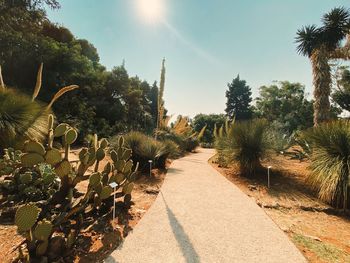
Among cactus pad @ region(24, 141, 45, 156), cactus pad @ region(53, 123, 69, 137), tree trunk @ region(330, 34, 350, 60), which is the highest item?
tree trunk @ region(330, 34, 350, 60)

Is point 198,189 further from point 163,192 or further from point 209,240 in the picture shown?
point 209,240

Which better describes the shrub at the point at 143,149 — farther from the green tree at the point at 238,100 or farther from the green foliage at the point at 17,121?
the green tree at the point at 238,100

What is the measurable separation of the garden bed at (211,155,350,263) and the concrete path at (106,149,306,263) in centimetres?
26

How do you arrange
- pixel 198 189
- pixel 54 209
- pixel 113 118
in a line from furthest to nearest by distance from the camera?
pixel 113 118, pixel 198 189, pixel 54 209

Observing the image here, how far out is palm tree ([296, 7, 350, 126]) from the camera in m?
11.2

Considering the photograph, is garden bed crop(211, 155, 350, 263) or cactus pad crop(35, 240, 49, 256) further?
garden bed crop(211, 155, 350, 263)

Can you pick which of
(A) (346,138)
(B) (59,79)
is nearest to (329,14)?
(A) (346,138)

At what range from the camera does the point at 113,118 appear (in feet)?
59.2

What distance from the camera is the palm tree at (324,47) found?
11172 millimetres

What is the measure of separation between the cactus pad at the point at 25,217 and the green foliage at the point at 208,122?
29910 millimetres

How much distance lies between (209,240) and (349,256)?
5.85 ft

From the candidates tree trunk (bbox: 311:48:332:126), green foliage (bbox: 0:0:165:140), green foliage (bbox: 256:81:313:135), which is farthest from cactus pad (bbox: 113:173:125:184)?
green foliage (bbox: 256:81:313:135)

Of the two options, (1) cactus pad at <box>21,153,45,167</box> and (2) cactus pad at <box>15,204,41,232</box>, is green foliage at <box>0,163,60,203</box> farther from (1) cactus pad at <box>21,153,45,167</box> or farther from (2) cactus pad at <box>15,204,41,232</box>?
(2) cactus pad at <box>15,204,41,232</box>

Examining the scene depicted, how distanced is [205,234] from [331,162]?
3537mm
